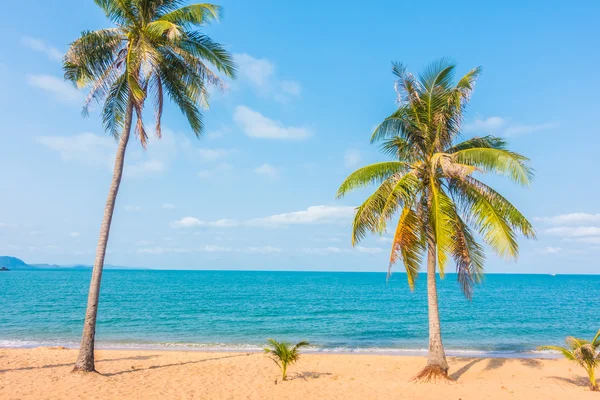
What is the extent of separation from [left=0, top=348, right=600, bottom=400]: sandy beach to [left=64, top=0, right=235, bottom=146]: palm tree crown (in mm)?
7582

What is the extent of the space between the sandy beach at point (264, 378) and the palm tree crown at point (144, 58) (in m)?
7.58

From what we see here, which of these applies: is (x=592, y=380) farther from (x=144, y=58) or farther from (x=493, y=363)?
(x=144, y=58)

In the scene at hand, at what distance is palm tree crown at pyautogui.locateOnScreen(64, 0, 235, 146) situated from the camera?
429 inches

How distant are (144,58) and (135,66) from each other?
78 cm

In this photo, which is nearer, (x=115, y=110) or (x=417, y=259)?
(x=417, y=259)

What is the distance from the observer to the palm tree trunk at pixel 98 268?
426 inches

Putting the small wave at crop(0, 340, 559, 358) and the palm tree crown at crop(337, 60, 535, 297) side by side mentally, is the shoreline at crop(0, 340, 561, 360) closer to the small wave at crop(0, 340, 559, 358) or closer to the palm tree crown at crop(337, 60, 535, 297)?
the small wave at crop(0, 340, 559, 358)

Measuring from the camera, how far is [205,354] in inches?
655

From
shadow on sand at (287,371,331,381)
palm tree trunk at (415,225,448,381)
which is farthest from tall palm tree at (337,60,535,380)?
shadow on sand at (287,371,331,381)

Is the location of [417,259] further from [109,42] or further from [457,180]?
[109,42]

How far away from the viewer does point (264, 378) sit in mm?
11984

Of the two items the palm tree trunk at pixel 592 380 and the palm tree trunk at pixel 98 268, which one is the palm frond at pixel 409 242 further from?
the palm tree trunk at pixel 98 268

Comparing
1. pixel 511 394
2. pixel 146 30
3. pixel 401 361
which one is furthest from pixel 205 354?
pixel 146 30

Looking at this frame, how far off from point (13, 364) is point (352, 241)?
12.5m
